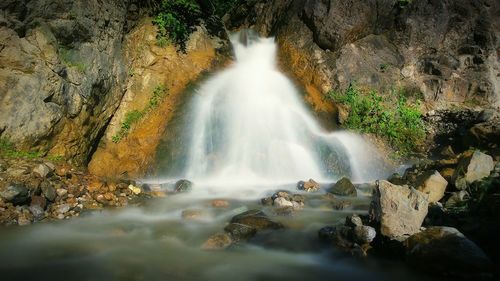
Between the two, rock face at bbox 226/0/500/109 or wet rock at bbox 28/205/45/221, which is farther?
rock face at bbox 226/0/500/109

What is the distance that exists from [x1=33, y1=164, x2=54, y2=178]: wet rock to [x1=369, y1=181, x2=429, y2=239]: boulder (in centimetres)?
640

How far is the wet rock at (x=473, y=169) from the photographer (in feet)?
25.0

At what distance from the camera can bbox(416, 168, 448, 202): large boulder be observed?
24.7 ft

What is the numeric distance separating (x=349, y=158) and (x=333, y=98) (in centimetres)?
307

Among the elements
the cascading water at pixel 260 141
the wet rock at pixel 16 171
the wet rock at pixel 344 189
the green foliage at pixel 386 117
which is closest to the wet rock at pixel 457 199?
the wet rock at pixel 344 189

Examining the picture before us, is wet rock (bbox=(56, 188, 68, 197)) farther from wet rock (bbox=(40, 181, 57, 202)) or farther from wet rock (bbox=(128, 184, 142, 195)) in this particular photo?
wet rock (bbox=(128, 184, 142, 195))

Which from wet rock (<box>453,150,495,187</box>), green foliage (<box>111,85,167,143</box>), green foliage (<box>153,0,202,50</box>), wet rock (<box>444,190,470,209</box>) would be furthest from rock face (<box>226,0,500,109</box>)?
wet rock (<box>444,190,470,209</box>)

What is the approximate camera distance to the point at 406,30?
1579 centimetres

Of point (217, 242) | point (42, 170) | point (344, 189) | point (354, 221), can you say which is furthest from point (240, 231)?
point (42, 170)

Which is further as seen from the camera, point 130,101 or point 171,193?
point 130,101

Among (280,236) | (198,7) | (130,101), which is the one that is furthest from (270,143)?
(198,7)

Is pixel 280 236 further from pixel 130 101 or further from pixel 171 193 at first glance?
pixel 130 101

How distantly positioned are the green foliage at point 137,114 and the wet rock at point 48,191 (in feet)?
11.5

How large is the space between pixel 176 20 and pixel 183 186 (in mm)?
6878
